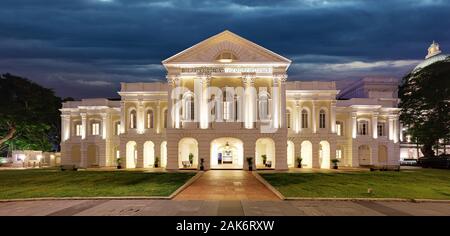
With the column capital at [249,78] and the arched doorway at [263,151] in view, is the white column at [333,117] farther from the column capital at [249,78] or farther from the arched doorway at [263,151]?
the column capital at [249,78]

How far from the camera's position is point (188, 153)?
5416 centimetres

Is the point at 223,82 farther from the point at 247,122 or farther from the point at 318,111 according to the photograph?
the point at 318,111

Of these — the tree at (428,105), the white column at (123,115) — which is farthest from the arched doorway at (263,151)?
the tree at (428,105)

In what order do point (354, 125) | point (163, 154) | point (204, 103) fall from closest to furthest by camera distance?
1. point (204, 103)
2. point (163, 154)
3. point (354, 125)

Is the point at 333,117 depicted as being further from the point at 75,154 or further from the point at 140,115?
the point at 75,154

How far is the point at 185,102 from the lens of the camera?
51.2 metres

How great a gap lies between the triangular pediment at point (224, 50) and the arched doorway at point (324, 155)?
12.8 m

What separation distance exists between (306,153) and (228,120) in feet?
41.2

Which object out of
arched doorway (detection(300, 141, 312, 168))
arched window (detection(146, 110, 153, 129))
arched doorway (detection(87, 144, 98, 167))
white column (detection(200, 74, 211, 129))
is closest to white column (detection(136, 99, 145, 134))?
arched window (detection(146, 110, 153, 129))

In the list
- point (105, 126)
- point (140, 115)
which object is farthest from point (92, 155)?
point (140, 115)

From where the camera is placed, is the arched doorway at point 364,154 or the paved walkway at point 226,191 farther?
the arched doorway at point 364,154

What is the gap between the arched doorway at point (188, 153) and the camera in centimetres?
5166

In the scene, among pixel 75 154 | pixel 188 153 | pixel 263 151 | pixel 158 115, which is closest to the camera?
pixel 188 153

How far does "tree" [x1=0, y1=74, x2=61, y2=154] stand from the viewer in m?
65.1
